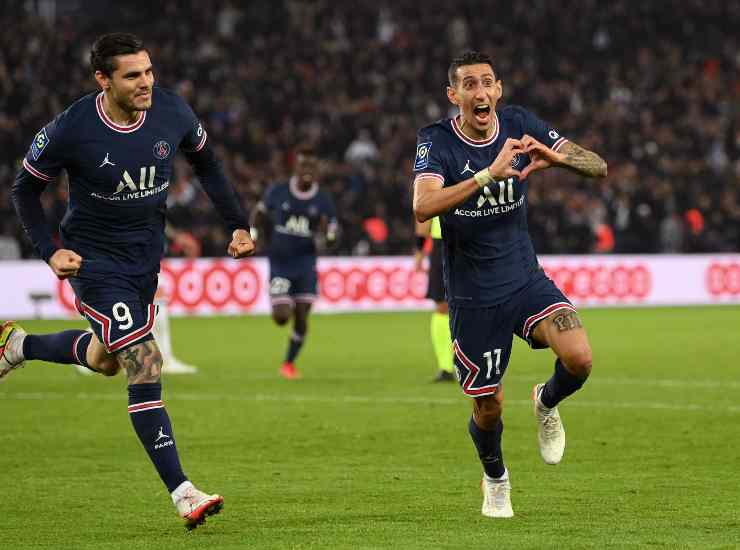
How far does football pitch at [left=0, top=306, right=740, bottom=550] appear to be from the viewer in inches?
264

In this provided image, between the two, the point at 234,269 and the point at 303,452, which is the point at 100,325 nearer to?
the point at 303,452

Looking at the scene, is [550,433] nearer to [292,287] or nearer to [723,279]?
[292,287]

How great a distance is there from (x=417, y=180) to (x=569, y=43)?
3073 centimetres

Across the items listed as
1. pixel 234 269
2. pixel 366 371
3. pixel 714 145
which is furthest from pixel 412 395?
pixel 714 145

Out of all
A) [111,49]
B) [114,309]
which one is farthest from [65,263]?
[111,49]

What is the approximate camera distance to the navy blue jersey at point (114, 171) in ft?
23.4

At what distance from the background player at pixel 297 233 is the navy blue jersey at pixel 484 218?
8456 mm

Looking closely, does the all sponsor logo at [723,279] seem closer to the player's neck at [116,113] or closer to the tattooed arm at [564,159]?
the tattooed arm at [564,159]

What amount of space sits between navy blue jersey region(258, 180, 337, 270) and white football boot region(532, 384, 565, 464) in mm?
8741

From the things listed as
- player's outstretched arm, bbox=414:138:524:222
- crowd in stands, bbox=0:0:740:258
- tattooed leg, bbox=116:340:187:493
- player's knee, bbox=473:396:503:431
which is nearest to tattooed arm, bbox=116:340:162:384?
tattooed leg, bbox=116:340:187:493

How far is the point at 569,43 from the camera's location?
36.9 meters

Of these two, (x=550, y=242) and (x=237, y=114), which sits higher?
(x=237, y=114)

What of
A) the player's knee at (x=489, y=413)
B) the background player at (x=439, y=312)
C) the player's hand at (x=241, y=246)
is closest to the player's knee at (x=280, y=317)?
the background player at (x=439, y=312)

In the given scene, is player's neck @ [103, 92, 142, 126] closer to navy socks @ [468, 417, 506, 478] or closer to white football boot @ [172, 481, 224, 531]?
white football boot @ [172, 481, 224, 531]
